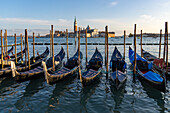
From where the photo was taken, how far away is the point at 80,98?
9.31m

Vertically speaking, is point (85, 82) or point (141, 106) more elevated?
point (85, 82)

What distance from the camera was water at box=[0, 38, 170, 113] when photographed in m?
8.02

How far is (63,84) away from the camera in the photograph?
470 inches

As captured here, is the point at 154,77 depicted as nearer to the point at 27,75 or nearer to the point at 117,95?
the point at 117,95

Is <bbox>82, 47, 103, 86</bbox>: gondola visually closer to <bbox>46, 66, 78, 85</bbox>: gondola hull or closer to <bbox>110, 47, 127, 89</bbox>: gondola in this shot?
<bbox>110, 47, 127, 89</bbox>: gondola

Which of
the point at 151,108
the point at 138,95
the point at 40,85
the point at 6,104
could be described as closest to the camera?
the point at 151,108

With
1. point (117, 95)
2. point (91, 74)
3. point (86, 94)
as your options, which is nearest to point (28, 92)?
point (86, 94)

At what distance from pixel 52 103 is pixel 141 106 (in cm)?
521

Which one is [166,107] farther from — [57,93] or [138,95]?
[57,93]

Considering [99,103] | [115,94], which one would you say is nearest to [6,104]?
[99,103]

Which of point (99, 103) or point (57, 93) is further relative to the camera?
point (57, 93)

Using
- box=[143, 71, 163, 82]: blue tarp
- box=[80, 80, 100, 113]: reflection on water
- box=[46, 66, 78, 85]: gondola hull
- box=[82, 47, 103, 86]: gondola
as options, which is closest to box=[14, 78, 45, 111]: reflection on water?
box=[46, 66, 78, 85]: gondola hull

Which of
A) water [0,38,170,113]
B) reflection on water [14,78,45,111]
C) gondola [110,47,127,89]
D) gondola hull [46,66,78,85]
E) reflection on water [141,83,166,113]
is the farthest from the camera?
A: gondola [110,47,127,89]

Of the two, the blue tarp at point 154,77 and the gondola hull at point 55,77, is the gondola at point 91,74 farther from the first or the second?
the blue tarp at point 154,77
